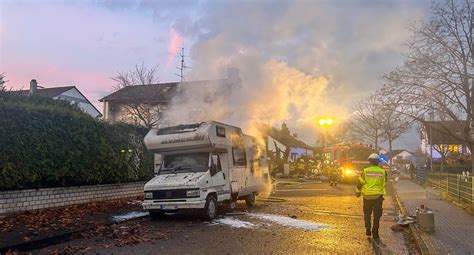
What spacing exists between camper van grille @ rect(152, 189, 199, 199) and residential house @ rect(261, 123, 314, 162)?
24.4ft

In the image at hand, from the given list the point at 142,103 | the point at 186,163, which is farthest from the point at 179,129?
the point at 142,103

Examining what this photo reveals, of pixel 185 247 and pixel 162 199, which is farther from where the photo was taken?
pixel 162 199

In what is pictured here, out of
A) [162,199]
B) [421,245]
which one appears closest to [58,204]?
[162,199]

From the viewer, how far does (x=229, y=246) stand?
8.80 meters

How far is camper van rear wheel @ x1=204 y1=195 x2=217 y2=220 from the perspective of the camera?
487 inches

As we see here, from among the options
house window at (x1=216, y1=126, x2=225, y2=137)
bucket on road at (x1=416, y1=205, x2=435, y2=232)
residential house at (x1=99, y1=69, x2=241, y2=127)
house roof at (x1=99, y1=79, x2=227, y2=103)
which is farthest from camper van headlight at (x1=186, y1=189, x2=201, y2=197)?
house roof at (x1=99, y1=79, x2=227, y2=103)

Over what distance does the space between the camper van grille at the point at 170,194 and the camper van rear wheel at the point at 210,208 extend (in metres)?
0.76

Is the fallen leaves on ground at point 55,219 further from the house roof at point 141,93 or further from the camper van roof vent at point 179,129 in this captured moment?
the house roof at point 141,93

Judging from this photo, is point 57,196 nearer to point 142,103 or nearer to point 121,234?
point 121,234

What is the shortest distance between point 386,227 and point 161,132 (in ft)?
23.8

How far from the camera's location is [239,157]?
A: 1498 centimetres

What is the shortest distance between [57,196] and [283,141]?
30.0m

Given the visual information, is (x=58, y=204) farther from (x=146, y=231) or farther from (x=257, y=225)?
(x=257, y=225)

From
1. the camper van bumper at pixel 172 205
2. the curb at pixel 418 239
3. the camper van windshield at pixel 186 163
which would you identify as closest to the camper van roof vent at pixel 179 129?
the camper van windshield at pixel 186 163
